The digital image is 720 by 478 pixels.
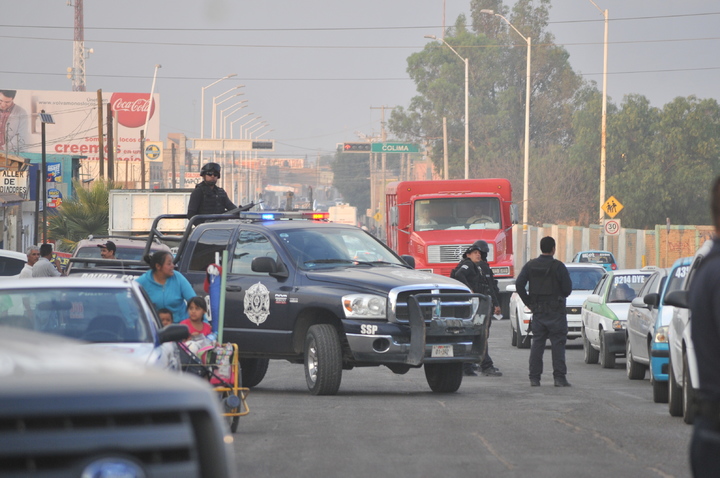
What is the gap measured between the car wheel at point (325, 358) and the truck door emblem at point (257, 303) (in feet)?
2.43

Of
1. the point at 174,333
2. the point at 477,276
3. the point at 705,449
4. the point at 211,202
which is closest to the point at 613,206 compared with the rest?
the point at 477,276

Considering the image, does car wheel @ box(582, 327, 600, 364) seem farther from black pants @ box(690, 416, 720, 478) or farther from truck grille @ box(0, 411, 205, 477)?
truck grille @ box(0, 411, 205, 477)

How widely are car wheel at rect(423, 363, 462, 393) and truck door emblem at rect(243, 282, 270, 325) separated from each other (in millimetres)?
1972

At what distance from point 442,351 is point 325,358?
1.29 m

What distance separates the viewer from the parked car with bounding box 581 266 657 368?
17.9 meters

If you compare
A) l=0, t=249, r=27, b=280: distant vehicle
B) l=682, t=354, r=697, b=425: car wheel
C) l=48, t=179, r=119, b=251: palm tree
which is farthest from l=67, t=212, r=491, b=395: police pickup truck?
l=48, t=179, r=119, b=251: palm tree

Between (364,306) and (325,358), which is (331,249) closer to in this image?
(364,306)

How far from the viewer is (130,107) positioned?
10138 centimetres

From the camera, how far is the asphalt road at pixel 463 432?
331 inches

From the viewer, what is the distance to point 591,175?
70.3 metres

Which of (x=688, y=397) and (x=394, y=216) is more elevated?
(x=394, y=216)

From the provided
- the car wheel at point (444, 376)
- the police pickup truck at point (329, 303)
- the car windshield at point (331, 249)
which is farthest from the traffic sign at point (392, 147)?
the car wheel at point (444, 376)

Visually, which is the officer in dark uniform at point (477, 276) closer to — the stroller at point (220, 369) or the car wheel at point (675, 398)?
the car wheel at point (675, 398)

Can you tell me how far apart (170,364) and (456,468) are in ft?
7.07
